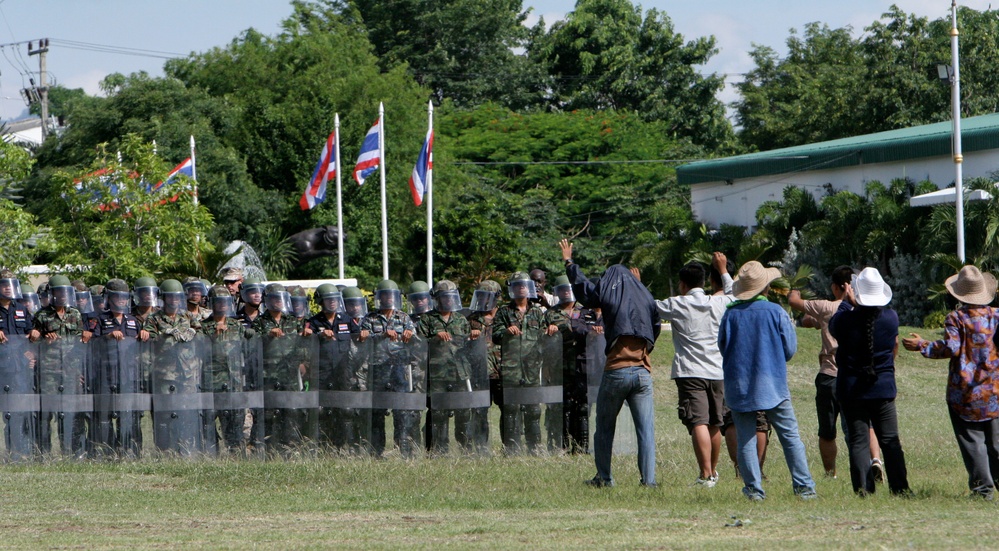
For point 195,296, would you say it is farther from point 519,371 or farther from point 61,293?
point 519,371

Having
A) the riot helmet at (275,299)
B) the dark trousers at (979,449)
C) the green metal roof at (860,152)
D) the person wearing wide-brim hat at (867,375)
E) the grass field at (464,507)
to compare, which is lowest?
the grass field at (464,507)

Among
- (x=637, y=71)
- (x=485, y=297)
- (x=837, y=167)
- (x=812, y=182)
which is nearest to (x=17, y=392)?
(x=485, y=297)

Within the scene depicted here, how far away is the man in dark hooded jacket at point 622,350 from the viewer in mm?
9680

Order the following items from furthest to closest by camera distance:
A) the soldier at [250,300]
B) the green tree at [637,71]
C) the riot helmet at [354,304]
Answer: the green tree at [637,71] < the soldier at [250,300] < the riot helmet at [354,304]

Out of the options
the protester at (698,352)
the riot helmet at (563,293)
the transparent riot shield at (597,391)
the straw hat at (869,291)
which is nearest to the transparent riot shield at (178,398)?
the riot helmet at (563,293)

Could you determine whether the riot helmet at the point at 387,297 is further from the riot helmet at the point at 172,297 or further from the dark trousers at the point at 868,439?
the dark trousers at the point at 868,439

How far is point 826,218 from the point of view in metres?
36.6

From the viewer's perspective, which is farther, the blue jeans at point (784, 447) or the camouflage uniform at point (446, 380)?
the camouflage uniform at point (446, 380)

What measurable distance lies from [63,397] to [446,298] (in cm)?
388

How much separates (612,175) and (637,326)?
142 feet

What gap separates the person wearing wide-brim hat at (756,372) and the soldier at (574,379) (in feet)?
12.2

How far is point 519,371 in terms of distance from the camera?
12.8 metres

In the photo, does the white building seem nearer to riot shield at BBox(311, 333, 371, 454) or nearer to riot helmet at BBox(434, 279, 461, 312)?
riot helmet at BBox(434, 279, 461, 312)

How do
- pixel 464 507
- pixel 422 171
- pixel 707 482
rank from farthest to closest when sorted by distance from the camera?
pixel 422 171, pixel 707 482, pixel 464 507
